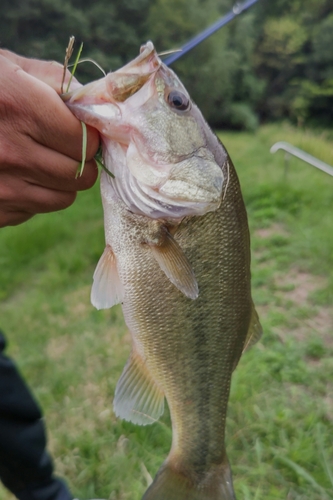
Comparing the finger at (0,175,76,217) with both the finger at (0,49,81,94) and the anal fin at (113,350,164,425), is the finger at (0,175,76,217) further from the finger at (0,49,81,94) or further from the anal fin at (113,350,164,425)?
the anal fin at (113,350,164,425)

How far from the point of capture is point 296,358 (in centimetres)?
298

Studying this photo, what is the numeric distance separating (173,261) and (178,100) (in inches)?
17.2

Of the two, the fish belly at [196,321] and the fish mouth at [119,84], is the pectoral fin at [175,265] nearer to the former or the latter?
the fish belly at [196,321]

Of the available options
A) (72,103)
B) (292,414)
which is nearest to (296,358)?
(292,414)

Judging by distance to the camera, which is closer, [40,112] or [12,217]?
[40,112]

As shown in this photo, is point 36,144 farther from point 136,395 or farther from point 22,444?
point 22,444

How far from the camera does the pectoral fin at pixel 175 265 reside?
121 cm

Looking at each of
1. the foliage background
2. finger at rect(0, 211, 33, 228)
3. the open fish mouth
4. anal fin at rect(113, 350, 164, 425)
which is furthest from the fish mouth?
the foliage background

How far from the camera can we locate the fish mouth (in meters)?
1.08

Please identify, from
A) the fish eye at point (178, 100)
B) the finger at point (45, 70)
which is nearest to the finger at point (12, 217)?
the finger at point (45, 70)

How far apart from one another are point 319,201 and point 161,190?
5002 millimetres

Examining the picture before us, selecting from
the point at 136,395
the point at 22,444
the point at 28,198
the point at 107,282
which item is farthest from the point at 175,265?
the point at 22,444

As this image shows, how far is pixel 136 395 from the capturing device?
1487mm

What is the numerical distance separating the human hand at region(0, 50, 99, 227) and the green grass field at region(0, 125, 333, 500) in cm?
163
